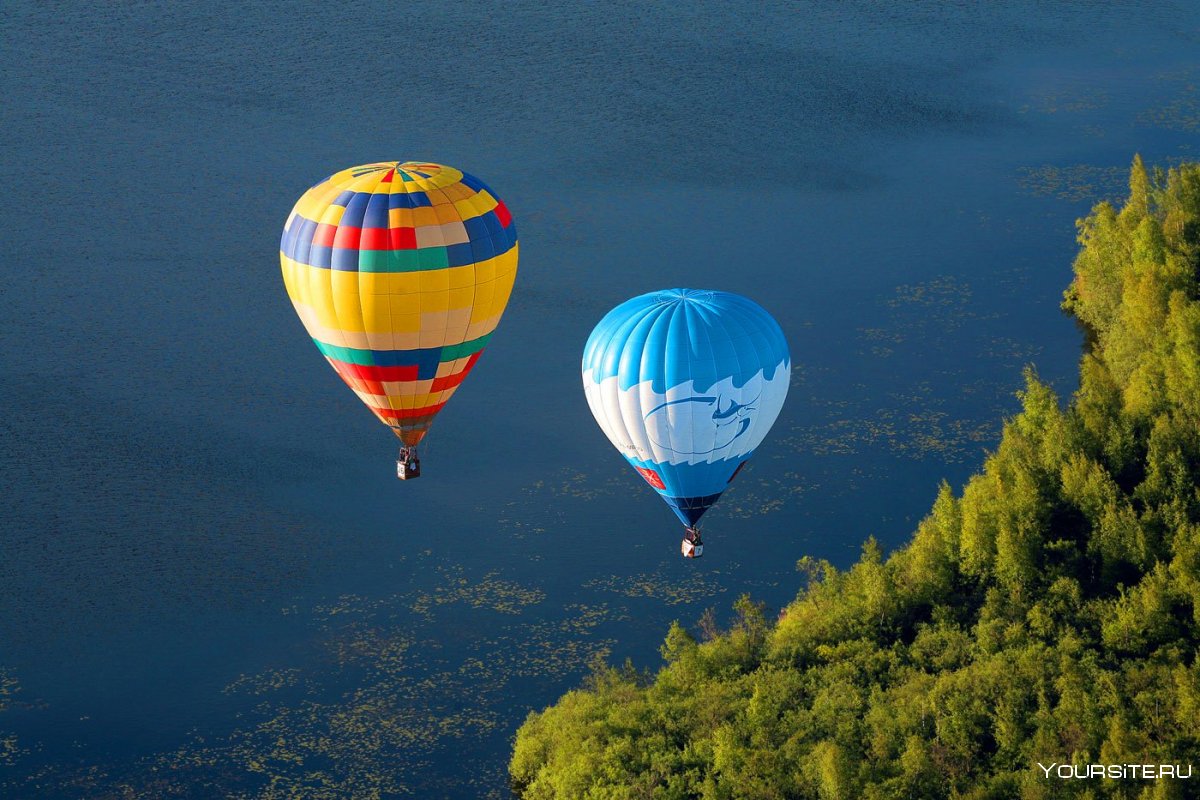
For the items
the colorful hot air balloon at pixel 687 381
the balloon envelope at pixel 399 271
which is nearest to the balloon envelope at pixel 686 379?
the colorful hot air balloon at pixel 687 381

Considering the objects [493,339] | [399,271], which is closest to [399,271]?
[399,271]

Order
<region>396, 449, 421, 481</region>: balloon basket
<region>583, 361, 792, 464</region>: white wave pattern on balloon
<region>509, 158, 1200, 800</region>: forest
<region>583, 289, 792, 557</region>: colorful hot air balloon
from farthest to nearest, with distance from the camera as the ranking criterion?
<region>396, 449, 421, 481</region>: balloon basket, <region>583, 361, 792, 464</region>: white wave pattern on balloon, <region>583, 289, 792, 557</region>: colorful hot air balloon, <region>509, 158, 1200, 800</region>: forest

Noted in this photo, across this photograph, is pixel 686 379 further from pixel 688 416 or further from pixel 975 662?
pixel 975 662

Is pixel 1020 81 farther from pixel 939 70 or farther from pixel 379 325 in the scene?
pixel 379 325

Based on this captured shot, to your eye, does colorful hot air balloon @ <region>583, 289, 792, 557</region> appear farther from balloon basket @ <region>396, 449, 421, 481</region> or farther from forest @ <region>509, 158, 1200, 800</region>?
balloon basket @ <region>396, 449, 421, 481</region>

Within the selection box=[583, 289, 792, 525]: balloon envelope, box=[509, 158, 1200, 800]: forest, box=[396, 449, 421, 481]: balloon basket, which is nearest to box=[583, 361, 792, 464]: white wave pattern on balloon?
box=[583, 289, 792, 525]: balloon envelope
